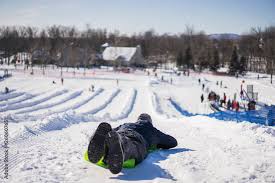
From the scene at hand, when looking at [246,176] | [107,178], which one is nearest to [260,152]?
[246,176]

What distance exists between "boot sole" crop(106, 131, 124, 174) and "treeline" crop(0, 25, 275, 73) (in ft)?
236

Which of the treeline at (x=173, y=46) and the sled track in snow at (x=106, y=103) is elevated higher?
the treeline at (x=173, y=46)

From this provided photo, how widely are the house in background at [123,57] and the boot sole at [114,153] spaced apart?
300 ft

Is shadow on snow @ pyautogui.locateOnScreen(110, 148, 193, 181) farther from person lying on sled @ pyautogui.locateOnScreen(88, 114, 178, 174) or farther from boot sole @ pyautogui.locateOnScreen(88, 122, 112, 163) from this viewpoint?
boot sole @ pyautogui.locateOnScreen(88, 122, 112, 163)

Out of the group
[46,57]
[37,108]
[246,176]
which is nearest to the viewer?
[246,176]

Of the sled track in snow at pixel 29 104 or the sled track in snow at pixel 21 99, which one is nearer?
the sled track in snow at pixel 29 104

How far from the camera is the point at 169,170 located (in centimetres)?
736

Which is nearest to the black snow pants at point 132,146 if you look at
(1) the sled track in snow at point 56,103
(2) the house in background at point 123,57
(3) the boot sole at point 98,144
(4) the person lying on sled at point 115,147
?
(4) the person lying on sled at point 115,147

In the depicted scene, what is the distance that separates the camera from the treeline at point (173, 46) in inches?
3497

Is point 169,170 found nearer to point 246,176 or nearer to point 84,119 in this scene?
point 246,176

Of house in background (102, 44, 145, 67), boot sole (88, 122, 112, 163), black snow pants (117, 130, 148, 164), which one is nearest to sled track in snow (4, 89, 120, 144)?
boot sole (88, 122, 112, 163)

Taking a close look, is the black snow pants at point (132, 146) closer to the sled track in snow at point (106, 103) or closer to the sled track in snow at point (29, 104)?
the sled track in snow at point (106, 103)

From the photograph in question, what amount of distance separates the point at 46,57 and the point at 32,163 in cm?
9561

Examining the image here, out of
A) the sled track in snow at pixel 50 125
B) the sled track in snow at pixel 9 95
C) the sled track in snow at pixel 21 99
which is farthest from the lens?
the sled track in snow at pixel 9 95
